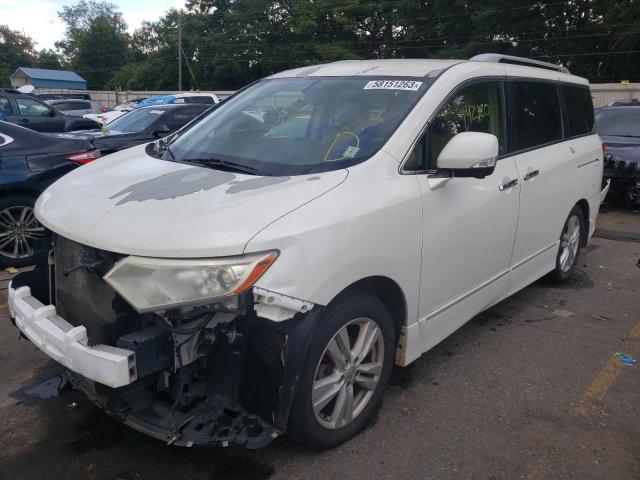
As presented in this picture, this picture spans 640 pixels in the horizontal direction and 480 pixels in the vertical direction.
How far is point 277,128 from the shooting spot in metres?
3.33

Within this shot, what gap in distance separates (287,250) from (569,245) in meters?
3.76

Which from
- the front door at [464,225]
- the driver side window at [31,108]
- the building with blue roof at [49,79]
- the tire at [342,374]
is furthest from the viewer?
the building with blue roof at [49,79]

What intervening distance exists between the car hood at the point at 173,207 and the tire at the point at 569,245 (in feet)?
10.0

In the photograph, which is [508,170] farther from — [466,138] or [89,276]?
[89,276]

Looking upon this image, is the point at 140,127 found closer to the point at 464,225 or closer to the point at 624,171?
the point at 464,225

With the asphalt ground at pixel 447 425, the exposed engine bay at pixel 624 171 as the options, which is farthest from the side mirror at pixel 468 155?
the exposed engine bay at pixel 624 171

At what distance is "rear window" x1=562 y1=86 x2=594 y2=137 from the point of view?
489 cm

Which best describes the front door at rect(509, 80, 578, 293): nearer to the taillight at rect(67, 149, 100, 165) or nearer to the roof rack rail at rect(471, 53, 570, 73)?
the roof rack rail at rect(471, 53, 570, 73)

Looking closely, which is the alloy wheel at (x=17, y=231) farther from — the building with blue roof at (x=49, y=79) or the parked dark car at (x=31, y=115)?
the building with blue roof at (x=49, y=79)

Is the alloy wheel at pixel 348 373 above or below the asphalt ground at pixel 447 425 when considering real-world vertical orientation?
above

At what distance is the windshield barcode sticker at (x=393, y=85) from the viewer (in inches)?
127

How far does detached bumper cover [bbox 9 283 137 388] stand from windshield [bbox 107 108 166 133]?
6.08 meters

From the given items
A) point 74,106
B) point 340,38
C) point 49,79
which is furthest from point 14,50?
point 74,106

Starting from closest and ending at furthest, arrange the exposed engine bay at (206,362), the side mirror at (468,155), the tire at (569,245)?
the exposed engine bay at (206,362) → the side mirror at (468,155) → the tire at (569,245)
